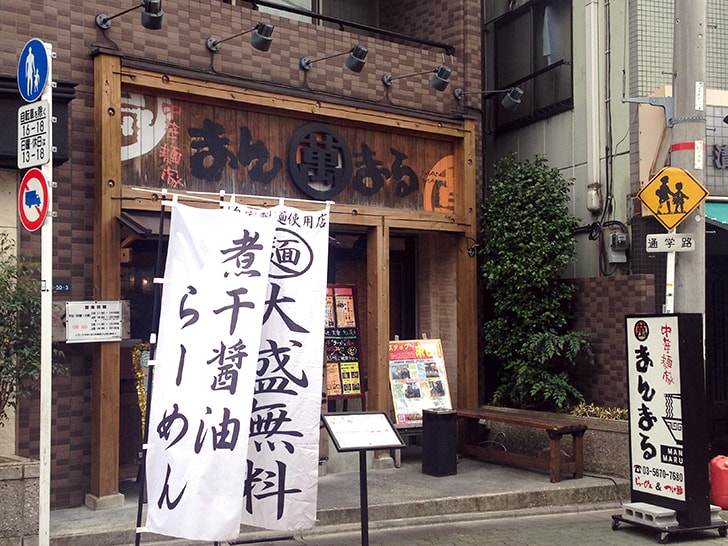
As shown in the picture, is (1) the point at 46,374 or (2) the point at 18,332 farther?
(2) the point at 18,332

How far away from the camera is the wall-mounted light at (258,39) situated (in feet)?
33.0

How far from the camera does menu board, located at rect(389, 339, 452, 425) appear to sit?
458 inches

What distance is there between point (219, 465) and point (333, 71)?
634cm

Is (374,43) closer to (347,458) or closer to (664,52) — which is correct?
(664,52)

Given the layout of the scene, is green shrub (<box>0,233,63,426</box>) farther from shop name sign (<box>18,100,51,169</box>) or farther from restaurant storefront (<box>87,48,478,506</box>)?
shop name sign (<box>18,100,51,169</box>)

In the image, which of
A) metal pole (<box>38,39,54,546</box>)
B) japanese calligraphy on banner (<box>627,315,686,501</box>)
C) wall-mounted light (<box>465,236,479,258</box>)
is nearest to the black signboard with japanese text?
japanese calligraphy on banner (<box>627,315,686,501</box>)

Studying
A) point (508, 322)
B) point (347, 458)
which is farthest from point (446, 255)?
point (347, 458)

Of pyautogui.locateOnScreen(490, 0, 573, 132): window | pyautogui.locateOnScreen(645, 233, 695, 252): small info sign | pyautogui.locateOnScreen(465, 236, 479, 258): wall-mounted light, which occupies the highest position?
pyautogui.locateOnScreen(490, 0, 573, 132): window

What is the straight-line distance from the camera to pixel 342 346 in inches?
459

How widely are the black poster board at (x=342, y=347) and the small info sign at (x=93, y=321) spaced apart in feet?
10.1

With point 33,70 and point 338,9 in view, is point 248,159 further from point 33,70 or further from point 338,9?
point 33,70

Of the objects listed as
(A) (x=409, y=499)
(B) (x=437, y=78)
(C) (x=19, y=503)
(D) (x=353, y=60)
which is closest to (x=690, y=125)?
(B) (x=437, y=78)

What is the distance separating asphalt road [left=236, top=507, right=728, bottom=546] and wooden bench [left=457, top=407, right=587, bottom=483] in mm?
1044

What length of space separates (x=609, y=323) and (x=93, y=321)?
20.8 feet
